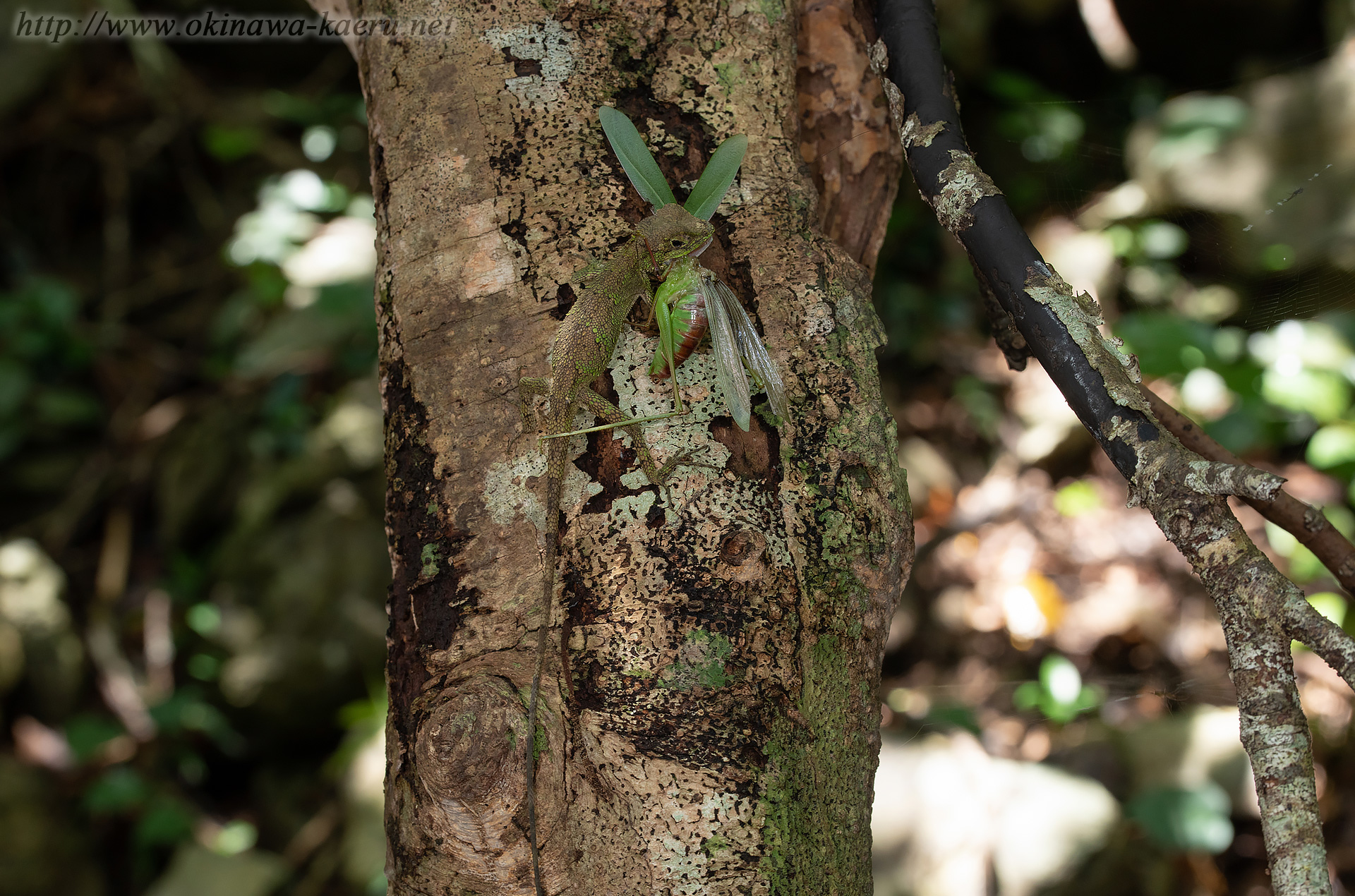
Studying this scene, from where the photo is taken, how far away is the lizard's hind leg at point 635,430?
1.18m

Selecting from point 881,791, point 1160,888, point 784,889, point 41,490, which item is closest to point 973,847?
point 881,791

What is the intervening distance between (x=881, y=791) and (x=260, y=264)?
4149 mm

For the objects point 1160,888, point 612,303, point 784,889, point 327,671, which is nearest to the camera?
point 784,889

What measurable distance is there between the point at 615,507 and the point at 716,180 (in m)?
0.51

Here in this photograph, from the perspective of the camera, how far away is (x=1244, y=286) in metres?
4.23

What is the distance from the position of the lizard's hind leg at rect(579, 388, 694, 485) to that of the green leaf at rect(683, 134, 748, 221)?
313mm

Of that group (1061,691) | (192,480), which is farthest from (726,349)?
(192,480)

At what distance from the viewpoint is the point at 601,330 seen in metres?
1.25

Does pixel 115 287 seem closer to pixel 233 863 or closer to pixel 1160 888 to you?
pixel 233 863

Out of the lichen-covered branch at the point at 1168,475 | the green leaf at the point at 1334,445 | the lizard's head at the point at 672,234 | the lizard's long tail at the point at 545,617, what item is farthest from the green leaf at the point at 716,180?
the green leaf at the point at 1334,445

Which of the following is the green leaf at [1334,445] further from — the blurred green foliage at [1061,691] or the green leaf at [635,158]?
the green leaf at [635,158]

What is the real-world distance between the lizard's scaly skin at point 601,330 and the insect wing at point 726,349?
0.07m

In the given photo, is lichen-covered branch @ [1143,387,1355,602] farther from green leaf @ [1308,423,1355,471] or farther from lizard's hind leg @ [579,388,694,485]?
green leaf @ [1308,423,1355,471]

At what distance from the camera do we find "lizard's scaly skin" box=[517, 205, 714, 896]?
1.19 m
